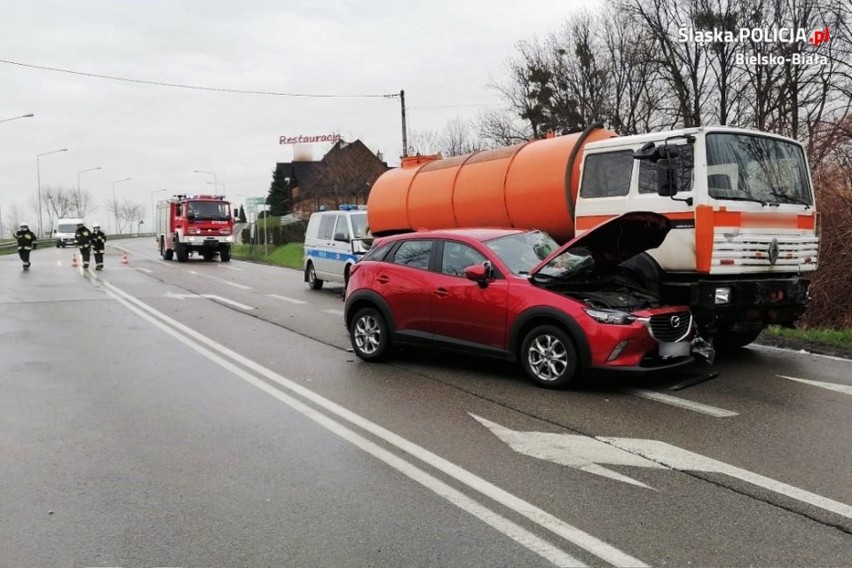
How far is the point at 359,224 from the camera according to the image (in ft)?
52.1

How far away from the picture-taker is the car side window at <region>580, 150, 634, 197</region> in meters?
8.22

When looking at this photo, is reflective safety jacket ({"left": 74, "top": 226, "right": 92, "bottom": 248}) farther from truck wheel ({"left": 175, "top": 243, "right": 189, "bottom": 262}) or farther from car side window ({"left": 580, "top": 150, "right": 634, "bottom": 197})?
car side window ({"left": 580, "top": 150, "right": 634, "bottom": 197})

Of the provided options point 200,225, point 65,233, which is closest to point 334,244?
point 200,225

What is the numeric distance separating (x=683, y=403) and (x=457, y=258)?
2788 mm

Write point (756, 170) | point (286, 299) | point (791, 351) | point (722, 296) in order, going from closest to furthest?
point (722, 296)
point (756, 170)
point (791, 351)
point (286, 299)

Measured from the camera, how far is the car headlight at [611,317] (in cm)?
636

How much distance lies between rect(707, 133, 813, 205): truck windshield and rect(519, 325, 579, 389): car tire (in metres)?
2.39

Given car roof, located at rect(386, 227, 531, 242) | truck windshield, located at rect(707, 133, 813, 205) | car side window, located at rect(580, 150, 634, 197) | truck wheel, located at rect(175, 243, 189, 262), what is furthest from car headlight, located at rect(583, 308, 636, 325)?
truck wheel, located at rect(175, 243, 189, 262)

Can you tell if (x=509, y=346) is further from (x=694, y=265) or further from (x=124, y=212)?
(x=124, y=212)

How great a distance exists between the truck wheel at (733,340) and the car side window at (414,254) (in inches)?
Result: 156

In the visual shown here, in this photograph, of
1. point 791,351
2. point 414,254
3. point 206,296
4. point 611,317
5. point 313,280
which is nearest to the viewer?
point 611,317

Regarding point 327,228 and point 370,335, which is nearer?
point 370,335

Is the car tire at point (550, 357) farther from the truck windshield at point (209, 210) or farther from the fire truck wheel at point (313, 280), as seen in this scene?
the truck windshield at point (209, 210)

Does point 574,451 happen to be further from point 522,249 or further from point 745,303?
point 745,303
